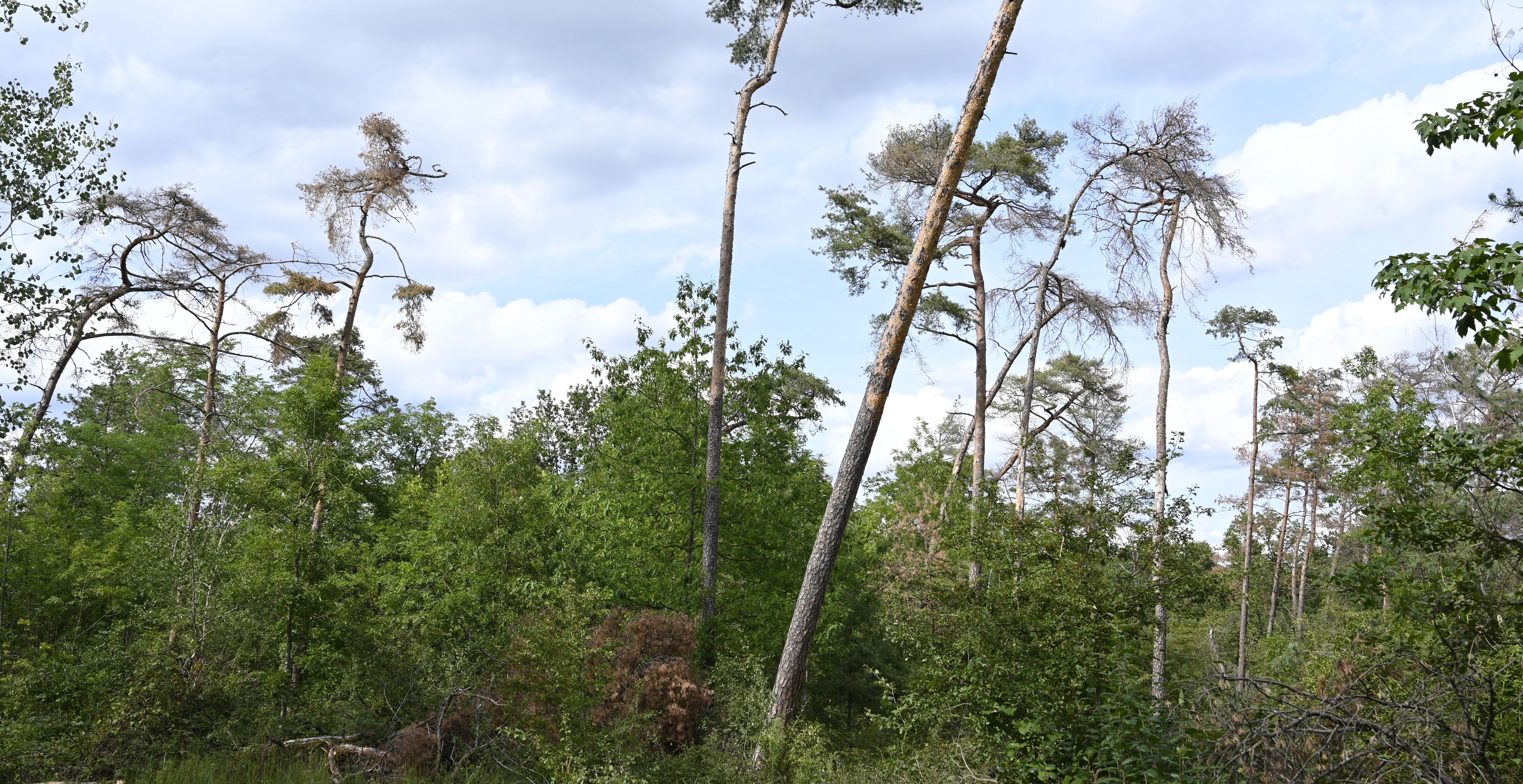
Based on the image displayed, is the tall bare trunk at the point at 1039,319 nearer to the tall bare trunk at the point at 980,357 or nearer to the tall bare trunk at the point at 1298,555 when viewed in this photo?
the tall bare trunk at the point at 980,357

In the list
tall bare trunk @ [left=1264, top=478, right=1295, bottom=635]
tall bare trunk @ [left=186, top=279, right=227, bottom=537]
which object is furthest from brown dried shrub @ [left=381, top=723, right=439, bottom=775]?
tall bare trunk @ [left=1264, top=478, right=1295, bottom=635]

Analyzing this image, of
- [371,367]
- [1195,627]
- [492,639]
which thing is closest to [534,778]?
[492,639]

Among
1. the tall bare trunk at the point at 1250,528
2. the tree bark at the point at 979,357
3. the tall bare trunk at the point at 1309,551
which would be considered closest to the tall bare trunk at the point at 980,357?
the tree bark at the point at 979,357

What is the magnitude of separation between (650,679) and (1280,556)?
1066 inches

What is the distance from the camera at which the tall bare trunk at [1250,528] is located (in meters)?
25.6

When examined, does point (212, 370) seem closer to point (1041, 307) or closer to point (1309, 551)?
point (1041, 307)

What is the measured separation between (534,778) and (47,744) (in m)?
5.96

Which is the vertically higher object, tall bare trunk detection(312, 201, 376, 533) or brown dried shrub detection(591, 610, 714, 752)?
tall bare trunk detection(312, 201, 376, 533)

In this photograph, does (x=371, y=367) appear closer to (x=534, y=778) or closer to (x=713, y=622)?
(x=713, y=622)

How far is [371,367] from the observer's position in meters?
31.9

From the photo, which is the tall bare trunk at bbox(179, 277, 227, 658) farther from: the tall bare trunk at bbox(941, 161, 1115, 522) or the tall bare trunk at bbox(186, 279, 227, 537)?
the tall bare trunk at bbox(941, 161, 1115, 522)

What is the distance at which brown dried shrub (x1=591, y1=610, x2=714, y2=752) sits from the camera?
10734 millimetres

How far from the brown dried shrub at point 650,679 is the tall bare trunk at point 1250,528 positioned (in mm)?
16869

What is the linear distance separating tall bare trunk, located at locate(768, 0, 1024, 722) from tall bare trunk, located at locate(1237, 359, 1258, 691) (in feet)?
52.7
